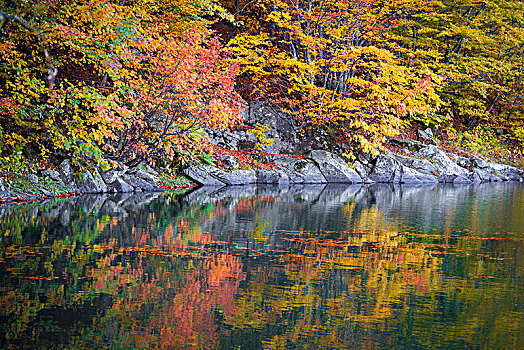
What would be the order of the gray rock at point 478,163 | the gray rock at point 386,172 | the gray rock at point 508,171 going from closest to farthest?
the gray rock at point 386,172, the gray rock at point 478,163, the gray rock at point 508,171

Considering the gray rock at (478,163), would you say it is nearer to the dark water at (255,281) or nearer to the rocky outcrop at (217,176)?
the rocky outcrop at (217,176)

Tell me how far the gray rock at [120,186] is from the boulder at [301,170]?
762cm

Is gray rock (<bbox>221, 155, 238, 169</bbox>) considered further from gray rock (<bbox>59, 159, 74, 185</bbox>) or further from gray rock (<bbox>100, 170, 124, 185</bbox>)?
gray rock (<bbox>59, 159, 74, 185</bbox>)

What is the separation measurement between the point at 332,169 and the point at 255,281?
16.9m

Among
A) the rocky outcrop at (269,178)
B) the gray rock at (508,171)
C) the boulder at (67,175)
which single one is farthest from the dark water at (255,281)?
the gray rock at (508,171)

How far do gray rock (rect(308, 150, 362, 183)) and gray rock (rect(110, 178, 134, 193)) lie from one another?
938cm

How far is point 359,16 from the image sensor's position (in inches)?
832

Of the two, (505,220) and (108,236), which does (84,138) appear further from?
(505,220)

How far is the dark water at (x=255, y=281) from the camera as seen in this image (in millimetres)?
3906

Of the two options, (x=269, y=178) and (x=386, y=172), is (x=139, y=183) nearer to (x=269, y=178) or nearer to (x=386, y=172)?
(x=269, y=178)

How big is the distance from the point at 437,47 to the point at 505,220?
60.7 ft

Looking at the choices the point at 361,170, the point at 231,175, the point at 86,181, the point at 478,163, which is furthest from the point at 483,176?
the point at 86,181

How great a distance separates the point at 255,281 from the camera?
5.43m

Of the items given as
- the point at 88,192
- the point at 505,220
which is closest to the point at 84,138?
the point at 88,192
